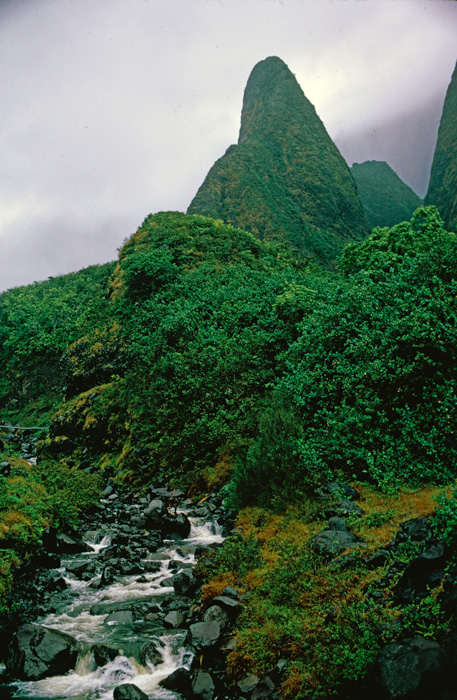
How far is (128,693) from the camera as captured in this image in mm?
4547

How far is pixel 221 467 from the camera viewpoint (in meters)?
11.4

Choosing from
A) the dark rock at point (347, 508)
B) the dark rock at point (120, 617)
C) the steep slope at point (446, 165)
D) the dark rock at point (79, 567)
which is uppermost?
the steep slope at point (446, 165)

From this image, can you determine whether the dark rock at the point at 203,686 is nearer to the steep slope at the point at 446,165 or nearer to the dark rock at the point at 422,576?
the dark rock at the point at 422,576

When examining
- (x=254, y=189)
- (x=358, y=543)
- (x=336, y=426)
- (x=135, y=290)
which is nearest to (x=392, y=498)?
(x=358, y=543)

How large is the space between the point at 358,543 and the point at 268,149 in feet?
213

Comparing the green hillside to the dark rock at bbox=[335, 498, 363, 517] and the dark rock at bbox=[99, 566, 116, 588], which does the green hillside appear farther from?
the dark rock at bbox=[99, 566, 116, 588]

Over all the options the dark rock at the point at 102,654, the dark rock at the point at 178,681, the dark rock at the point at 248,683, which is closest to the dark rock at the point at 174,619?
the dark rock at the point at 102,654

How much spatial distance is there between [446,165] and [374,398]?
77946mm

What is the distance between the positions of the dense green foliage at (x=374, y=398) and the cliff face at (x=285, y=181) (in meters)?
37.3

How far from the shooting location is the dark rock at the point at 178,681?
15.7ft

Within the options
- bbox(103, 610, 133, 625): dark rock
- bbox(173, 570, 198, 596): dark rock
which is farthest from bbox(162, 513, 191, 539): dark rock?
bbox(103, 610, 133, 625): dark rock

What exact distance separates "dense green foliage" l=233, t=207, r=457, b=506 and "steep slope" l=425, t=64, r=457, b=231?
57.3 metres

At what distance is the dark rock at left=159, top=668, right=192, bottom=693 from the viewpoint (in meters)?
4.79

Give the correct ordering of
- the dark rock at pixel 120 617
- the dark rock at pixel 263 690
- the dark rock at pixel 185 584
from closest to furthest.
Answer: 1. the dark rock at pixel 263 690
2. the dark rock at pixel 120 617
3. the dark rock at pixel 185 584
